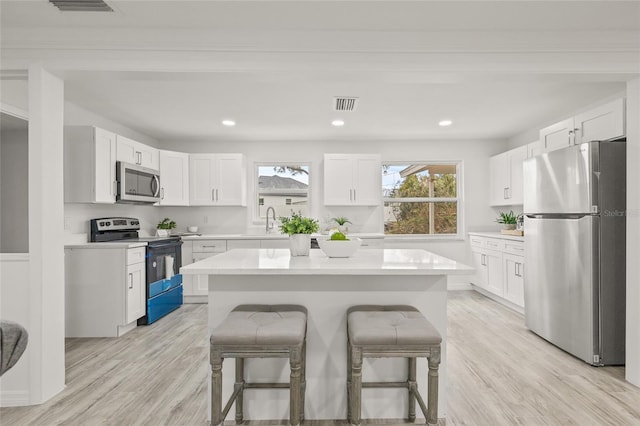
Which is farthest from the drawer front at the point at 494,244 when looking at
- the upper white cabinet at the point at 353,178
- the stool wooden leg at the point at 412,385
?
the stool wooden leg at the point at 412,385

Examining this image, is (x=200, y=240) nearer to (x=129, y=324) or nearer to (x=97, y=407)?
(x=129, y=324)

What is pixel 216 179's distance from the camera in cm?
539

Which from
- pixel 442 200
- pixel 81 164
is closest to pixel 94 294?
pixel 81 164

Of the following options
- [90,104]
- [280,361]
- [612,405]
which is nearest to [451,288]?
[612,405]

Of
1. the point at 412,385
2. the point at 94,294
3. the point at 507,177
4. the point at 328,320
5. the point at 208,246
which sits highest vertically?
the point at 507,177

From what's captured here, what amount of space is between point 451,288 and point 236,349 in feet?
15.6

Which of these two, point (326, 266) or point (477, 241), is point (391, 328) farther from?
point (477, 241)

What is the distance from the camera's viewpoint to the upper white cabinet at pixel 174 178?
5.01 meters

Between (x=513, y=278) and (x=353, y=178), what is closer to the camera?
(x=513, y=278)

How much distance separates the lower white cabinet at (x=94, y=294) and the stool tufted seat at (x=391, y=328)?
275cm

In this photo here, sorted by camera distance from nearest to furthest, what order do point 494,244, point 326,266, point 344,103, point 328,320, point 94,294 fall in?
point 326,266 → point 328,320 → point 94,294 → point 344,103 → point 494,244

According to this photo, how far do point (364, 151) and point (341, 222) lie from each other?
1.20 m

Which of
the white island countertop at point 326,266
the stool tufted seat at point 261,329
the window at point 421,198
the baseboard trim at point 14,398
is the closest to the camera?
the stool tufted seat at point 261,329

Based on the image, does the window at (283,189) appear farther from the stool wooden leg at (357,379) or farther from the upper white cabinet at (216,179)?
the stool wooden leg at (357,379)
